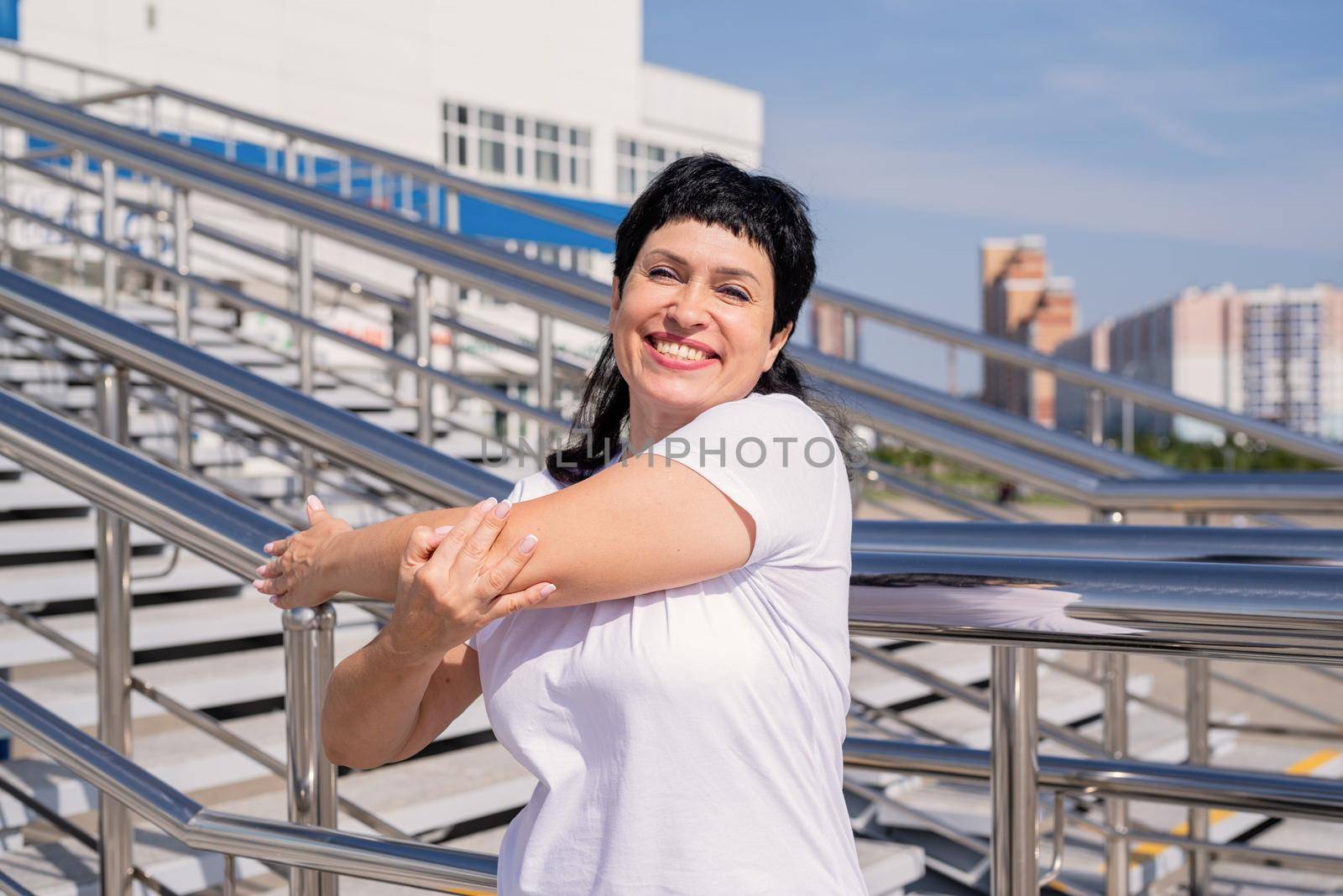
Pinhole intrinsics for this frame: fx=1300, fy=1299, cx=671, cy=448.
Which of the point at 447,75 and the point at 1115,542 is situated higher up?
the point at 447,75

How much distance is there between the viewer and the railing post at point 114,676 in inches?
62.9

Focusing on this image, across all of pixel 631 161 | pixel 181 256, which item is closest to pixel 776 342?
pixel 181 256

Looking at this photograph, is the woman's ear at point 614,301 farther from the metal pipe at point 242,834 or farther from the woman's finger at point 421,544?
the metal pipe at point 242,834

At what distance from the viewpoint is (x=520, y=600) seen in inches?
38.8

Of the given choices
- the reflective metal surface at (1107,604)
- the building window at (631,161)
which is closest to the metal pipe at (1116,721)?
the reflective metal surface at (1107,604)

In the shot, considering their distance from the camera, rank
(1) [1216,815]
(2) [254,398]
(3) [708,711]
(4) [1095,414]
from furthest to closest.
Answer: (4) [1095,414] → (1) [1216,815] → (2) [254,398] → (3) [708,711]

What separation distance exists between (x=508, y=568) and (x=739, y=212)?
39 cm

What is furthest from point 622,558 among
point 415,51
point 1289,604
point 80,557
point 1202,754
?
point 415,51

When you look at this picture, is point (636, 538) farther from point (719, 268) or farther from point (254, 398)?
point (254, 398)

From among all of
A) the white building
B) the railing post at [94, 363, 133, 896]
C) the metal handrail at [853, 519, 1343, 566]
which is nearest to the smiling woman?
the metal handrail at [853, 519, 1343, 566]

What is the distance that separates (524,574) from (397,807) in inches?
64.0

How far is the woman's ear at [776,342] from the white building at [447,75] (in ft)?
57.9

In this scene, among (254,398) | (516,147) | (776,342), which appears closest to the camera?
(776,342)

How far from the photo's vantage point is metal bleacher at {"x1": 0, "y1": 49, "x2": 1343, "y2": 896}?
4.61ft
